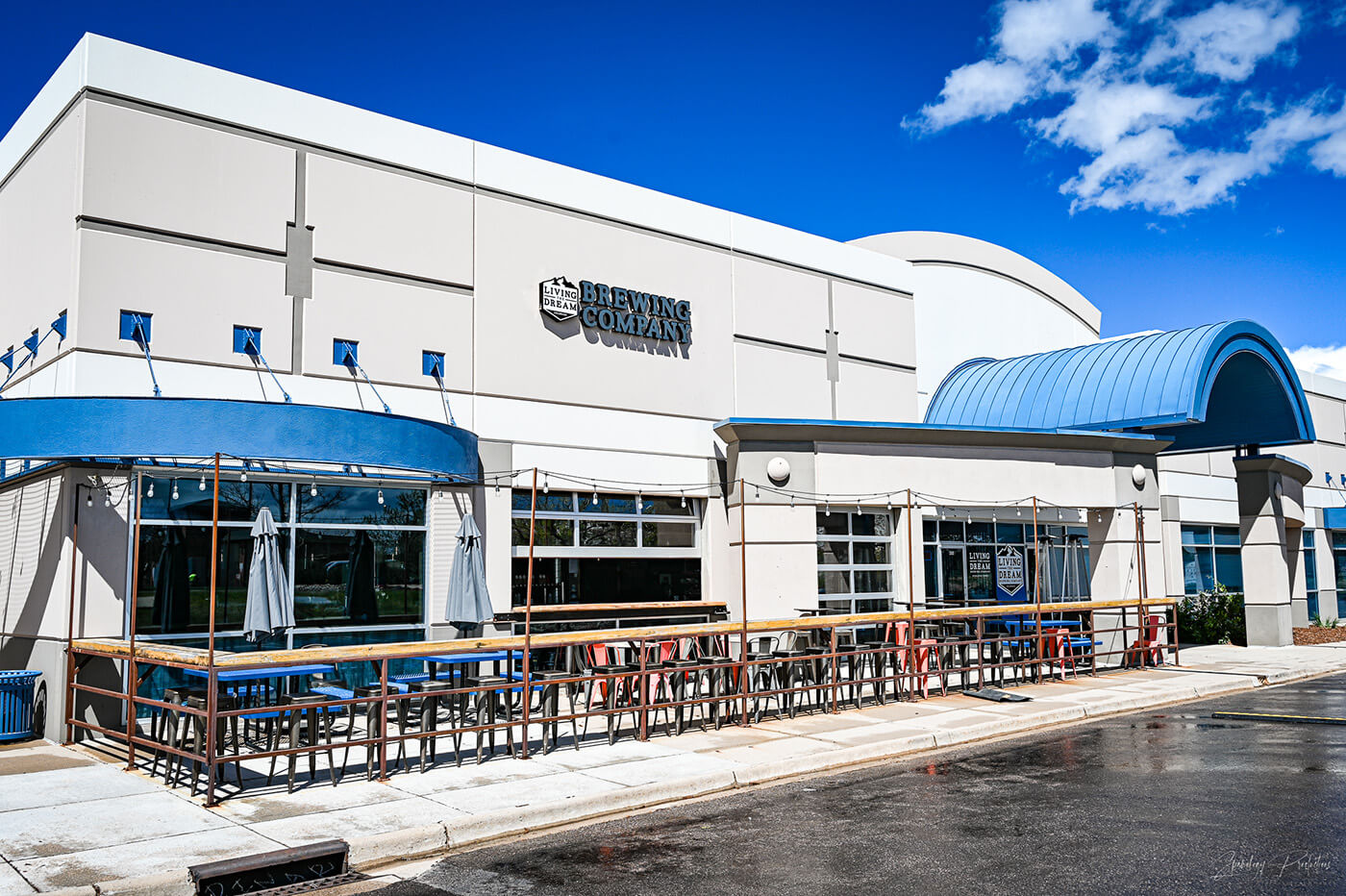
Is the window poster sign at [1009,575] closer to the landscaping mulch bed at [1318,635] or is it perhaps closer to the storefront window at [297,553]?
the landscaping mulch bed at [1318,635]

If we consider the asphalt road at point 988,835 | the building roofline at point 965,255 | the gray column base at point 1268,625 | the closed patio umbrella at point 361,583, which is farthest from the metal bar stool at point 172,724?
the gray column base at point 1268,625

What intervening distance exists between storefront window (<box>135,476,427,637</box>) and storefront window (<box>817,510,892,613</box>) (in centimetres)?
762

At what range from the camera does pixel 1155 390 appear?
2191cm

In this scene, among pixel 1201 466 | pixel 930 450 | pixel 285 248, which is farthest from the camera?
pixel 1201 466

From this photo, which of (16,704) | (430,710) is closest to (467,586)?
(430,710)

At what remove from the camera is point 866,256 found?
2423 centimetres

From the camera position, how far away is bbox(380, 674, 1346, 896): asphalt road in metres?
7.08

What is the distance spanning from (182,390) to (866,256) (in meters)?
15.0

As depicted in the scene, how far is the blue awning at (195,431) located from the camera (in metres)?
12.0

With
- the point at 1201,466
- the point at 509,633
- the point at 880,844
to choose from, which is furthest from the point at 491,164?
the point at 1201,466

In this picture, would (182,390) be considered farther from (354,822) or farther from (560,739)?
(354,822)

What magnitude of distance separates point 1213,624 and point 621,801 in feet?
70.8

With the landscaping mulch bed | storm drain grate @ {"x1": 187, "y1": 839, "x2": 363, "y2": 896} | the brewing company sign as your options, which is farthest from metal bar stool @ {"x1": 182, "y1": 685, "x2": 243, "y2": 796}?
the landscaping mulch bed

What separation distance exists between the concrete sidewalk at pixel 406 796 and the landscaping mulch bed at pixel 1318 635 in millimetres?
15030
